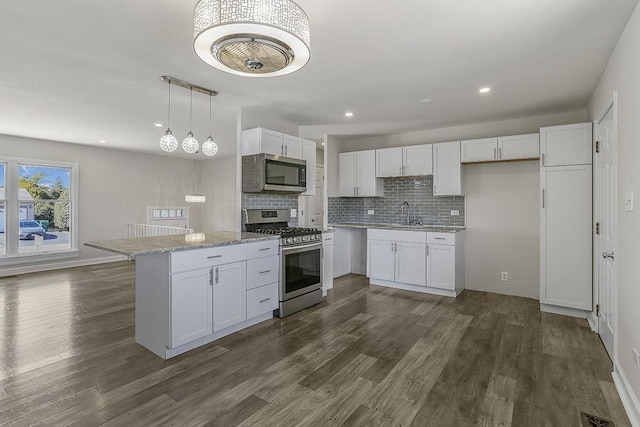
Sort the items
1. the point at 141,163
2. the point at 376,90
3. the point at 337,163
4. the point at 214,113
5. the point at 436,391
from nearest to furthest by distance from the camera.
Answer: the point at 436,391 < the point at 376,90 < the point at 214,113 < the point at 337,163 < the point at 141,163

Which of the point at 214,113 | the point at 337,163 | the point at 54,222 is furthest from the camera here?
the point at 54,222

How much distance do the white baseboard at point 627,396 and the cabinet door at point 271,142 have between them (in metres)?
3.72

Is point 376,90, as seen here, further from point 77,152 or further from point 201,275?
point 77,152

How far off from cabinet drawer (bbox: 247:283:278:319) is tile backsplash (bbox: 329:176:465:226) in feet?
7.87

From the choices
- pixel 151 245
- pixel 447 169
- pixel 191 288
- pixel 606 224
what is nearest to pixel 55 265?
pixel 151 245

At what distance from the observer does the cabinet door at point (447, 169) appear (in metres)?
4.67

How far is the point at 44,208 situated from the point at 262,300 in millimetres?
5522

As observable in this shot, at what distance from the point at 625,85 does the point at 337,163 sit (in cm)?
396

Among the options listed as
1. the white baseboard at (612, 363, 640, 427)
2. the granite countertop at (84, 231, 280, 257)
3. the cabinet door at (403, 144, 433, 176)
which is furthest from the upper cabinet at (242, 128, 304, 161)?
the white baseboard at (612, 363, 640, 427)

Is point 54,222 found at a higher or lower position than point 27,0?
lower

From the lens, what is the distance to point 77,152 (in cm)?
659

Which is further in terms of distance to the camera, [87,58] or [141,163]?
[141,163]

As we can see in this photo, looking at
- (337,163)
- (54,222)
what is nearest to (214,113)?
(337,163)

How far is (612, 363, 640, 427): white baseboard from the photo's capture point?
1.88 meters
